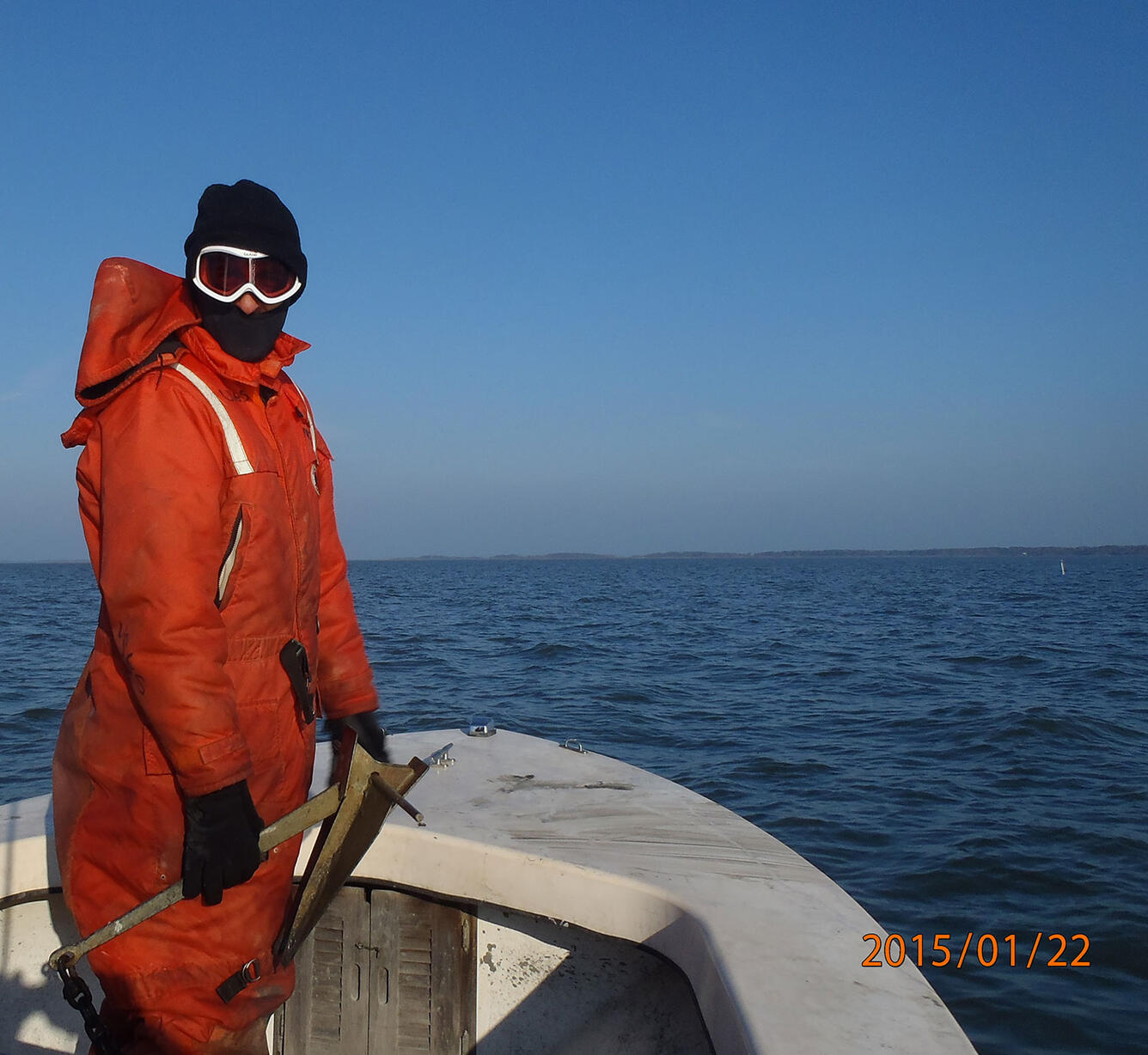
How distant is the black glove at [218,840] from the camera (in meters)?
1.60

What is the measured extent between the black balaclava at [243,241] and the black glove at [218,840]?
83 centimetres

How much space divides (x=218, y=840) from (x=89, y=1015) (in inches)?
15.6

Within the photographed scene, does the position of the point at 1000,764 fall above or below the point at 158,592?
below

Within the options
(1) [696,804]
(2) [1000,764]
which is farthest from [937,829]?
(1) [696,804]

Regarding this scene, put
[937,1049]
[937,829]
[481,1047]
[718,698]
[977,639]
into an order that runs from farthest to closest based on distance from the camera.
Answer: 1. [977,639]
2. [718,698]
3. [937,829]
4. [481,1047]
5. [937,1049]

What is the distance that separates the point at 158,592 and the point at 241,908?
66 centimetres

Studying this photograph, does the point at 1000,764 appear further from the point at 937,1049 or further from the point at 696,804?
the point at 937,1049

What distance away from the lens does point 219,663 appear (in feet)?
5.24

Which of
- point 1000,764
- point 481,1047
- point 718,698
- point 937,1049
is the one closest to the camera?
point 937,1049

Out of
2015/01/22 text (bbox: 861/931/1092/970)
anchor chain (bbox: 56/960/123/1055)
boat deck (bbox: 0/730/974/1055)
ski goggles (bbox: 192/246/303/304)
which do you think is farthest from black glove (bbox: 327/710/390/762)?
2015/01/22 text (bbox: 861/931/1092/970)

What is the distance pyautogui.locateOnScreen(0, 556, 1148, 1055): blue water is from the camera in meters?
4.61

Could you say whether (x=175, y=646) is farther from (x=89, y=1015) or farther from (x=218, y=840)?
(x=89, y=1015)

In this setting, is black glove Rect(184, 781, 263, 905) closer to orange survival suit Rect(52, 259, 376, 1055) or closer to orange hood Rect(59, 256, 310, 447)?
orange survival suit Rect(52, 259, 376, 1055)

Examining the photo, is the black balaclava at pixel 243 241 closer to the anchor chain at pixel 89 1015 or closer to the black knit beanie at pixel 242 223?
the black knit beanie at pixel 242 223
